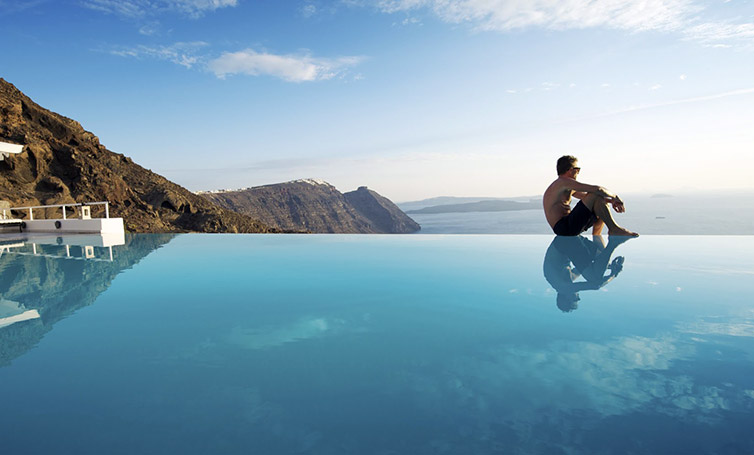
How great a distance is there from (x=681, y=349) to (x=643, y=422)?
2.84 ft

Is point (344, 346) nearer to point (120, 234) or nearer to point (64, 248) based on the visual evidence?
point (64, 248)

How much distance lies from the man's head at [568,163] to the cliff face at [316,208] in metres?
53.8

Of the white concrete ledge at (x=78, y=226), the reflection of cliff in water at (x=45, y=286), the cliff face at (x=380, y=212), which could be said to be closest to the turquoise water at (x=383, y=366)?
the reflection of cliff in water at (x=45, y=286)

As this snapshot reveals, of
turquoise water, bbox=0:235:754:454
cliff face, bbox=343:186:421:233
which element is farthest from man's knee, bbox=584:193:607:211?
cliff face, bbox=343:186:421:233

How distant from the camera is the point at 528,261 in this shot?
5016 millimetres

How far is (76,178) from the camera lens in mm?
18375

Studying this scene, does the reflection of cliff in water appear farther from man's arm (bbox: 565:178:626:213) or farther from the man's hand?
the man's hand

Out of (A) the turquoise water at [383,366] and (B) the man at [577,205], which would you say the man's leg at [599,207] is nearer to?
(B) the man at [577,205]

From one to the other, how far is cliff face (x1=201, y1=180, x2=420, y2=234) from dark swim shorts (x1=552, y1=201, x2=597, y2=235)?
53001 millimetres

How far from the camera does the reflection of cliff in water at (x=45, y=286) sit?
2285 millimetres

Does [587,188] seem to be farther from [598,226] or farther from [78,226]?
[78,226]

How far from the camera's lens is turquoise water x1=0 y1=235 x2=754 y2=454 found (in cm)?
125

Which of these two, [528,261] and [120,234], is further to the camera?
[120,234]

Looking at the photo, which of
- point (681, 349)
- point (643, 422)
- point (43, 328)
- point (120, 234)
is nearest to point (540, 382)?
point (643, 422)
